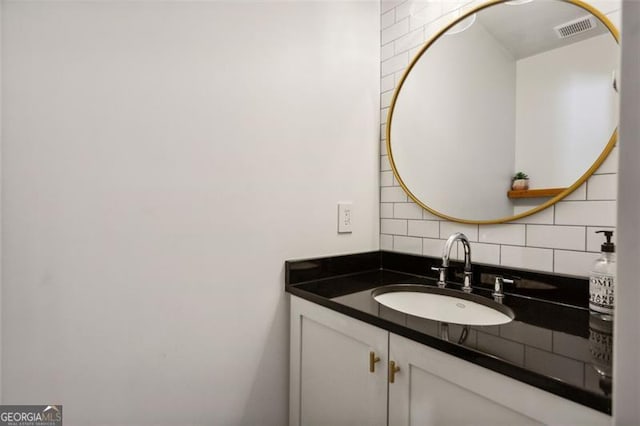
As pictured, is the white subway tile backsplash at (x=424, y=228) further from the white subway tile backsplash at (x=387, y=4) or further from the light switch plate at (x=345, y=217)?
the white subway tile backsplash at (x=387, y=4)

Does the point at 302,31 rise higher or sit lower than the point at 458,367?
higher

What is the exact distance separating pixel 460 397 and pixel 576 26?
108 cm

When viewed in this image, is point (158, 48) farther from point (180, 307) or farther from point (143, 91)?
point (180, 307)

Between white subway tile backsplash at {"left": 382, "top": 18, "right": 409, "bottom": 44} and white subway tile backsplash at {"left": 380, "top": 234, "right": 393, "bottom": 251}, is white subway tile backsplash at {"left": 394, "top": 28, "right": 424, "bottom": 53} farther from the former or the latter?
white subway tile backsplash at {"left": 380, "top": 234, "right": 393, "bottom": 251}

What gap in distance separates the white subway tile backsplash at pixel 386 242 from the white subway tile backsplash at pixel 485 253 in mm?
368

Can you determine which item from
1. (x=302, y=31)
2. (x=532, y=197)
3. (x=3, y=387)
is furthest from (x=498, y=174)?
(x=3, y=387)

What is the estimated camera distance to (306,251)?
133 cm

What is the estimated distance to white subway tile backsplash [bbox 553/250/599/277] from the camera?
0.99 meters

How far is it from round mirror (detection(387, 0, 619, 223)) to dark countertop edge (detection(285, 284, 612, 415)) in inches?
22.4

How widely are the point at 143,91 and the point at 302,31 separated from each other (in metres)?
0.63

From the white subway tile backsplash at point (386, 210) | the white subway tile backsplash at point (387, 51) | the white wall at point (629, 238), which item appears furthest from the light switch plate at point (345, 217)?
the white wall at point (629, 238)

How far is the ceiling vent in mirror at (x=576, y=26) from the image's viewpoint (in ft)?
3.22

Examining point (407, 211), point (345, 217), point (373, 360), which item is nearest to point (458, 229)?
point (407, 211)

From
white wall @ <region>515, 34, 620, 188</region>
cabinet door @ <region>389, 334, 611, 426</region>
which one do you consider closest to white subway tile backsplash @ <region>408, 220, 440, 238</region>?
white wall @ <region>515, 34, 620, 188</region>
